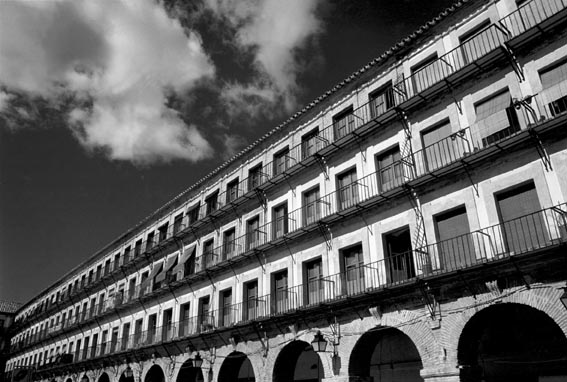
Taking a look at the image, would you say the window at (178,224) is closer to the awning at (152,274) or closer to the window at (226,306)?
the awning at (152,274)

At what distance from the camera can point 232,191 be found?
90.7ft

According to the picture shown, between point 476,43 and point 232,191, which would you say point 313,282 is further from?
point 476,43

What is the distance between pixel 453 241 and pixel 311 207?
754cm

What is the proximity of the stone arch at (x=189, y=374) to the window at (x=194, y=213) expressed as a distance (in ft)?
28.7

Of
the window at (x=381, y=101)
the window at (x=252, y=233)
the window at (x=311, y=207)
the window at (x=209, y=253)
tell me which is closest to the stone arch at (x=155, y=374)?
the window at (x=209, y=253)

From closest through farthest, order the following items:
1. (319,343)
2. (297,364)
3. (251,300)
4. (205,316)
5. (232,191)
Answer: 1. (319,343)
2. (297,364)
3. (251,300)
4. (205,316)
5. (232,191)

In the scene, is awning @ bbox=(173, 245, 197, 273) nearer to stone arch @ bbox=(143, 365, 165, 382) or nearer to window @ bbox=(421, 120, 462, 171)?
stone arch @ bbox=(143, 365, 165, 382)

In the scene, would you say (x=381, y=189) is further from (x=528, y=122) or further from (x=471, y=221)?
(x=528, y=122)

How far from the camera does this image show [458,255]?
50.7 feet

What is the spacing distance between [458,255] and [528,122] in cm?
458

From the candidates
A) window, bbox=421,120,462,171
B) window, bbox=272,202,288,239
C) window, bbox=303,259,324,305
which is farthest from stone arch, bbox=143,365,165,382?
window, bbox=421,120,462,171

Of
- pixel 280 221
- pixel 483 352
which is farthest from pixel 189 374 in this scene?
pixel 483 352

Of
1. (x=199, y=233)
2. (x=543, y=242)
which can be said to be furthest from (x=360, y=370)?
(x=199, y=233)

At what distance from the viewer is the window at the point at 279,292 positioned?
21.3 metres
